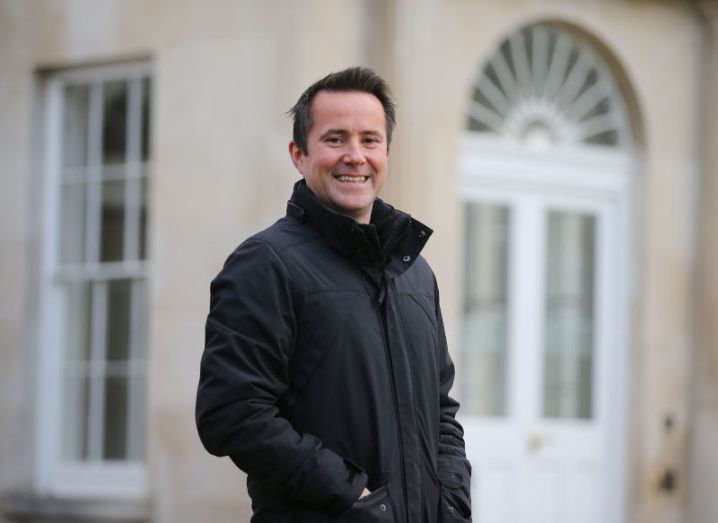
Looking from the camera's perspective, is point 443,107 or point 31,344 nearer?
point 443,107

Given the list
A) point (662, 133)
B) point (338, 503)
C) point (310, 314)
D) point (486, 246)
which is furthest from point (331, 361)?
point (662, 133)

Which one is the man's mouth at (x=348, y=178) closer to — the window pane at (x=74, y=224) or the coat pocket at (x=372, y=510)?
the coat pocket at (x=372, y=510)

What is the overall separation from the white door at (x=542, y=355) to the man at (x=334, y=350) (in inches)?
178

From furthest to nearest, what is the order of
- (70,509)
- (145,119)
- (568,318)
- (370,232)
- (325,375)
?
(568,318) < (145,119) < (70,509) < (370,232) < (325,375)

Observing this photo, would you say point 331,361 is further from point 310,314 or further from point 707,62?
point 707,62

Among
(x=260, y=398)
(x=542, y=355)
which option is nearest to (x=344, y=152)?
(x=260, y=398)

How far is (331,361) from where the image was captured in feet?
10.3

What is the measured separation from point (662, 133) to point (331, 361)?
5.48m

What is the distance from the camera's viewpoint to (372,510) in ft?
10.1

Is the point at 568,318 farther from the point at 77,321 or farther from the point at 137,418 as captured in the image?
the point at 77,321

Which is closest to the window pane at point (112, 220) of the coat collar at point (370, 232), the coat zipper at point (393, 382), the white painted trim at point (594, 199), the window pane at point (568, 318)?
the white painted trim at point (594, 199)

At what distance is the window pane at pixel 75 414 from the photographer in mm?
8039

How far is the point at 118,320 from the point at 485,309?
2.12 metres

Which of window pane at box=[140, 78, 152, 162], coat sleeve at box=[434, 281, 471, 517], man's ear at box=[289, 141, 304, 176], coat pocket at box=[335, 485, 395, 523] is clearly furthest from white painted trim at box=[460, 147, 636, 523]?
coat pocket at box=[335, 485, 395, 523]
